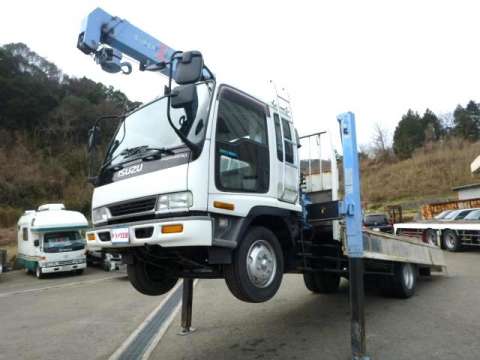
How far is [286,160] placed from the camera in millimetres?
5109

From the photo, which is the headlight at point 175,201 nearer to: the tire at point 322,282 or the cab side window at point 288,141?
the cab side window at point 288,141

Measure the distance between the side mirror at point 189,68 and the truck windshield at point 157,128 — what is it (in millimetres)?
500

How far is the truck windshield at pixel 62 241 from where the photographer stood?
1673 centimetres

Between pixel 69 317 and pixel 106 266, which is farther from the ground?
pixel 106 266

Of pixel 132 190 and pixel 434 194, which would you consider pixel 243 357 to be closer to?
pixel 132 190

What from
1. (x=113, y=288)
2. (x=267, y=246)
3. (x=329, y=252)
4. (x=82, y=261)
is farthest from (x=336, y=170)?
(x=82, y=261)

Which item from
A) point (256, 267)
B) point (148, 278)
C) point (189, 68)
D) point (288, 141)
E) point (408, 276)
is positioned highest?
point (189, 68)

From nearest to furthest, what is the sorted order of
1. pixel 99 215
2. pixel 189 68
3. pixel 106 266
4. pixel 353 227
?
pixel 189 68
pixel 99 215
pixel 353 227
pixel 106 266

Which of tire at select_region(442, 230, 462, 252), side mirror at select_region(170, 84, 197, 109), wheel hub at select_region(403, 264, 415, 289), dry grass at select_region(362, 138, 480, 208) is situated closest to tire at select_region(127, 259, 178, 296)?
side mirror at select_region(170, 84, 197, 109)

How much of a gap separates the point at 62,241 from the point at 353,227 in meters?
14.8

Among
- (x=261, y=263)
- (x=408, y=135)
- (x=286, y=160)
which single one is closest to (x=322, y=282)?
(x=286, y=160)

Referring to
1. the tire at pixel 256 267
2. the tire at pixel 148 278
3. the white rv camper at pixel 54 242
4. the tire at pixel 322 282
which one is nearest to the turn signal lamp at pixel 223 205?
the tire at pixel 256 267

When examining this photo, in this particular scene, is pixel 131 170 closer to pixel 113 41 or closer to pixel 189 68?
pixel 189 68

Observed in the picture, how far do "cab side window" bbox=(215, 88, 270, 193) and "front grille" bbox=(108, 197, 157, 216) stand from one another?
689 mm
